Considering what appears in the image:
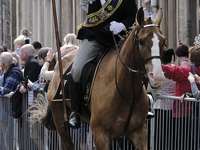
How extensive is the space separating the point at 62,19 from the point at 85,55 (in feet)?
59.2

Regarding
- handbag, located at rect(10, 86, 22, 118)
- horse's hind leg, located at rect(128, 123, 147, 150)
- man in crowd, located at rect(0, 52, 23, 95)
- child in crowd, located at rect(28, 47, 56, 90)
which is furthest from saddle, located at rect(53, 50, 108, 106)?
man in crowd, located at rect(0, 52, 23, 95)

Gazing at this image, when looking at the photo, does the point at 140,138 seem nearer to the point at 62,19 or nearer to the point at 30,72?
the point at 30,72

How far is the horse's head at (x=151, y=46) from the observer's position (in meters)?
5.50

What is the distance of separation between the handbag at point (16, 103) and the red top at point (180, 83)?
355 cm

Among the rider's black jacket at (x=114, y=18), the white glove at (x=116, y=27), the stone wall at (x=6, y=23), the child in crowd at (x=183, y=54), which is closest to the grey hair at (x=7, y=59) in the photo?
the child in crowd at (x=183, y=54)

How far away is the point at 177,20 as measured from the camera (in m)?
15.4

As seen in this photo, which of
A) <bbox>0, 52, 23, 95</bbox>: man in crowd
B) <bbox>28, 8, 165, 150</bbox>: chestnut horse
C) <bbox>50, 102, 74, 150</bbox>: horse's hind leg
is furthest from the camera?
<bbox>0, 52, 23, 95</bbox>: man in crowd

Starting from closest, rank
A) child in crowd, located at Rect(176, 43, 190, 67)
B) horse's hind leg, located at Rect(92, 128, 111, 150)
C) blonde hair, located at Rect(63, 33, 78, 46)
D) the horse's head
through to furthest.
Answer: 1. the horse's head
2. horse's hind leg, located at Rect(92, 128, 111, 150)
3. child in crowd, located at Rect(176, 43, 190, 67)
4. blonde hair, located at Rect(63, 33, 78, 46)

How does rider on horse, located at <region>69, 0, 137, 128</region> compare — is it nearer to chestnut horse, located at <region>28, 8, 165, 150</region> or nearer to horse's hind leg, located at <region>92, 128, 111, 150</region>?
chestnut horse, located at <region>28, 8, 165, 150</region>

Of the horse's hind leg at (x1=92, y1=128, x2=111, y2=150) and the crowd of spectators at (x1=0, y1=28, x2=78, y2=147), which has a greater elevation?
the crowd of spectators at (x1=0, y1=28, x2=78, y2=147)

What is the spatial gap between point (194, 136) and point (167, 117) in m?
0.59

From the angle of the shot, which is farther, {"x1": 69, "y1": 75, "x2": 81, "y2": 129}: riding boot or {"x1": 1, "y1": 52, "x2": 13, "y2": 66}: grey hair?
{"x1": 1, "y1": 52, "x2": 13, "y2": 66}: grey hair

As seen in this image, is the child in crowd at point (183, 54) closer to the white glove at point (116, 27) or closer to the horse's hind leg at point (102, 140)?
the white glove at point (116, 27)

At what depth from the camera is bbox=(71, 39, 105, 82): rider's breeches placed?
674cm
